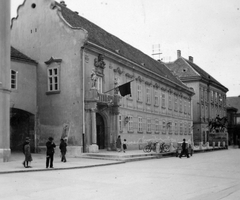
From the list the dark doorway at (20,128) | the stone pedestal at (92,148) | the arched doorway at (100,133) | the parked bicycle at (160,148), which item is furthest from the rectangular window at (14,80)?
the parked bicycle at (160,148)

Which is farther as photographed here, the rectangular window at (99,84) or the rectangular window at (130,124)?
the rectangular window at (130,124)

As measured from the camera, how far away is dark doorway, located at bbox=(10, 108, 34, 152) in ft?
101

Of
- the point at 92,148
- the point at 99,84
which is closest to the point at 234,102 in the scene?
the point at 99,84

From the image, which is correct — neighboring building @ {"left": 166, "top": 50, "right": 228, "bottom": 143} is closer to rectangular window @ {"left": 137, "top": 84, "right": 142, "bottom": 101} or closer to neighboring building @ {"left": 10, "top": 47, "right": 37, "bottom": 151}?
rectangular window @ {"left": 137, "top": 84, "right": 142, "bottom": 101}

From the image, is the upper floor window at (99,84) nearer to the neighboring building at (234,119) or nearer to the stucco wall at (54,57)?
the stucco wall at (54,57)

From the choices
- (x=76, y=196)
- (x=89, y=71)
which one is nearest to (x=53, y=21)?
(x=89, y=71)

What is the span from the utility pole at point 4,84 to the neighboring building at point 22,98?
20.3ft

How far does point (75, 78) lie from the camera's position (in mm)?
29156

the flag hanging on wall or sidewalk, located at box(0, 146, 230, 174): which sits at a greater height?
the flag hanging on wall

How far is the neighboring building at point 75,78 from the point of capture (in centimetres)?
2900

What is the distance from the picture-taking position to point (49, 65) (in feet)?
100

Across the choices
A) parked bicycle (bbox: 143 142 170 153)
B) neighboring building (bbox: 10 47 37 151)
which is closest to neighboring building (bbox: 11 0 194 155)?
neighboring building (bbox: 10 47 37 151)

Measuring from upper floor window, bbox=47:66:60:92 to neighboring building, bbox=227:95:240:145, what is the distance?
191 ft

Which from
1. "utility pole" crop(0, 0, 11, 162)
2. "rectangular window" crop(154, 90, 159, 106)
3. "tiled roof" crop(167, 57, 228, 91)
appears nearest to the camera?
"utility pole" crop(0, 0, 11, 162)
